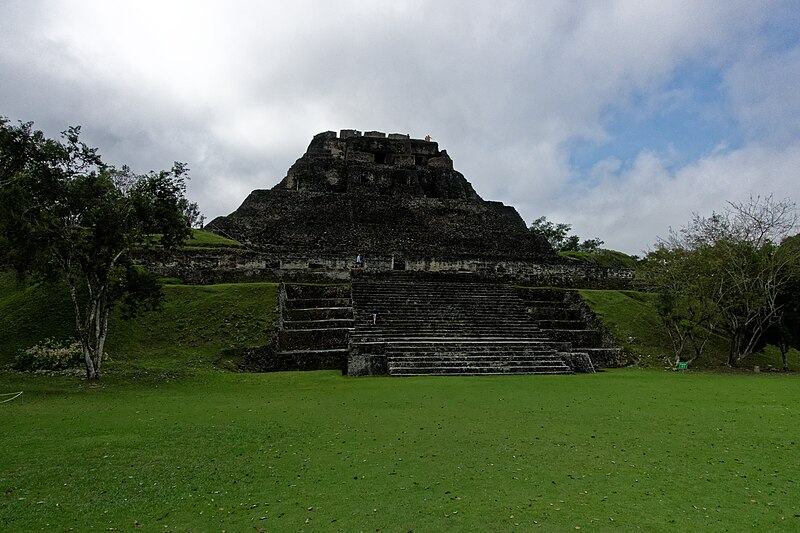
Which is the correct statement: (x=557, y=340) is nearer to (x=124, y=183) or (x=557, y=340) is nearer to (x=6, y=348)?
(x=124, y=183)

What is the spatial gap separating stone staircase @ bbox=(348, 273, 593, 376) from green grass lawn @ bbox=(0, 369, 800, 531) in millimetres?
3741

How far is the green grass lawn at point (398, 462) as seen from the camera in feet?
12.8

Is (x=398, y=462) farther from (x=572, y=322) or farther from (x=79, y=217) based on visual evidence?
(x=572, y=322)

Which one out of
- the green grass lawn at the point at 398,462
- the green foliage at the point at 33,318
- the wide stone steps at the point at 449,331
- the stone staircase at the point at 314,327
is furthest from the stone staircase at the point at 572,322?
the green foliage at the point at 33,318

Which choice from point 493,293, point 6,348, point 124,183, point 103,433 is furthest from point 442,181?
point 103,433

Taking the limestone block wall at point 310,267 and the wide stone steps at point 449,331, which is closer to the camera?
the wide stone steps at point 449,331

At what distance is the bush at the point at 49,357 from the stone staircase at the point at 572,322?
41.5 ft

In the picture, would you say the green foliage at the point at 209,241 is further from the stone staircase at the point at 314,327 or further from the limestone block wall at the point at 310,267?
the stone staircase at the point at 314,327

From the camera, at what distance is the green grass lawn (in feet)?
12.8

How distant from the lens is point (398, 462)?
5293 mm

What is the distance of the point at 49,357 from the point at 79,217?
370 cm

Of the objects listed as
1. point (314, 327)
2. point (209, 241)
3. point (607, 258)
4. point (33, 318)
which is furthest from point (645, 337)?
point (607, 258)

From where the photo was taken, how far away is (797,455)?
18.0ft

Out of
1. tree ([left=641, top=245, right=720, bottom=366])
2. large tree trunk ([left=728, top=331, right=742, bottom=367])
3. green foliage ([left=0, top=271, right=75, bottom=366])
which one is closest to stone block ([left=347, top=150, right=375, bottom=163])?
tree ([left=641, top=245, right=720, bottom=366])
